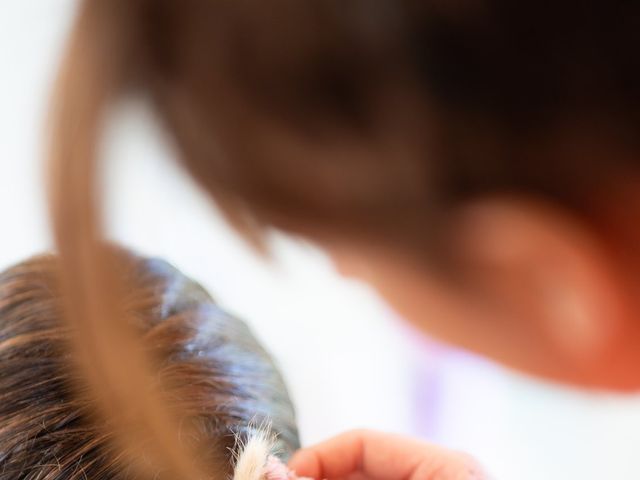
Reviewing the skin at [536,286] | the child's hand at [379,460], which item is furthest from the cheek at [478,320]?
the child's hand at [379,460]

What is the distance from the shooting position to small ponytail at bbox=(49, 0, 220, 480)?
386 millimetres

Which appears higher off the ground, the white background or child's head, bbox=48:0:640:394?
child's head, bbox=48:0:640:394

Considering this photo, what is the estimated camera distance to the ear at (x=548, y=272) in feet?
1.51

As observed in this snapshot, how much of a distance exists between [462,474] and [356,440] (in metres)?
0.10

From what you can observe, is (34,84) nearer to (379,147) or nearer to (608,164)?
(379,147)

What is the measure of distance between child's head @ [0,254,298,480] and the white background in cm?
7

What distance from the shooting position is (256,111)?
41cm

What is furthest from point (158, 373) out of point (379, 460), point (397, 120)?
point (397, 120)

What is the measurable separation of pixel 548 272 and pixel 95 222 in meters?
0.33

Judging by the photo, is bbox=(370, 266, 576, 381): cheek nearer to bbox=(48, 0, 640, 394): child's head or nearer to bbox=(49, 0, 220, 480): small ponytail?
bbox=(48, 0, 640, 394): child's head

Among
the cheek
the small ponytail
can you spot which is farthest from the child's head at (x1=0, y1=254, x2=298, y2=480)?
the cheek

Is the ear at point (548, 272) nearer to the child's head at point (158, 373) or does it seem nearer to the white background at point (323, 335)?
the white background at point (323, 335)

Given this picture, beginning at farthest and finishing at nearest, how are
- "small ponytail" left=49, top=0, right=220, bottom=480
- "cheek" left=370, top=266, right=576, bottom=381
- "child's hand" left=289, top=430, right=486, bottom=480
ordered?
"child's hand" left=289, top=430, right=486, bottom=480
"cheek" left=370, top=266, right=576, bottom=381
"small ponytail" left=49, top=0, right=220, bottom=480

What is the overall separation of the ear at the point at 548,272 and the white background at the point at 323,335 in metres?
0.09
